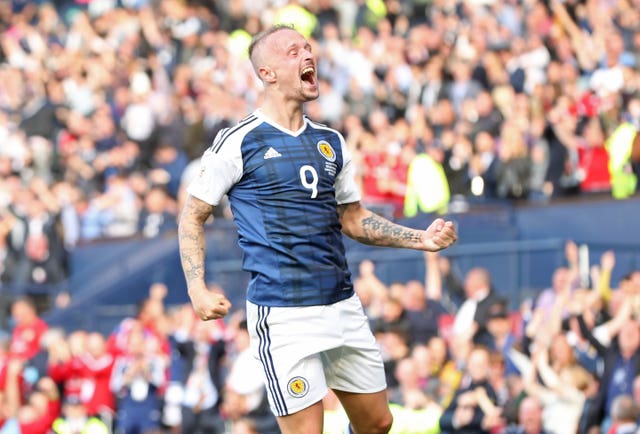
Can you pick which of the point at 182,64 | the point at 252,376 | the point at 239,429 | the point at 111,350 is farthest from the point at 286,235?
the point at 182,64

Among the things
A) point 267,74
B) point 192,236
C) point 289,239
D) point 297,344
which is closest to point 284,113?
point 267,74

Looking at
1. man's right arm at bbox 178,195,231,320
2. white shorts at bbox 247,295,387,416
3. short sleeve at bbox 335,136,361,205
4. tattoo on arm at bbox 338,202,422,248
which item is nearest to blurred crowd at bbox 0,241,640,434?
tattoo on arm at bbox 338,202,422,248

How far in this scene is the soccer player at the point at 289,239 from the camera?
6543mm

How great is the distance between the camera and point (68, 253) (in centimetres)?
1920

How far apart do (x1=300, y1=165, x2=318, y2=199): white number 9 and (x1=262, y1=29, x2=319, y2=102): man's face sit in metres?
0.34

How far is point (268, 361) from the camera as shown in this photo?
659cm

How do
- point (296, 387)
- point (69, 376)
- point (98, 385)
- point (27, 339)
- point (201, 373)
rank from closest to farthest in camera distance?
1. point (296, 387)
2. point (201, 373)
3. point (98, 385)
4. point (69, 376)
5. point (27, 339)

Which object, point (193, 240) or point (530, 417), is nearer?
point (193, 240)

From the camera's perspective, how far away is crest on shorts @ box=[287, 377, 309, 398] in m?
6.52

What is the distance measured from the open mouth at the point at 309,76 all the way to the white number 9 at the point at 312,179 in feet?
1.36

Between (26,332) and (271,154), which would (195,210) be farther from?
(26,332)

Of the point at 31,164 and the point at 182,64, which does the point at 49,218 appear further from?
the point at 182,64

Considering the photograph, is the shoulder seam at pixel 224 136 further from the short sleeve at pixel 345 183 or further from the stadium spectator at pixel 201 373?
the stadium spectator at pixel 201 373

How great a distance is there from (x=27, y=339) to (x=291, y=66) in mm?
10099
